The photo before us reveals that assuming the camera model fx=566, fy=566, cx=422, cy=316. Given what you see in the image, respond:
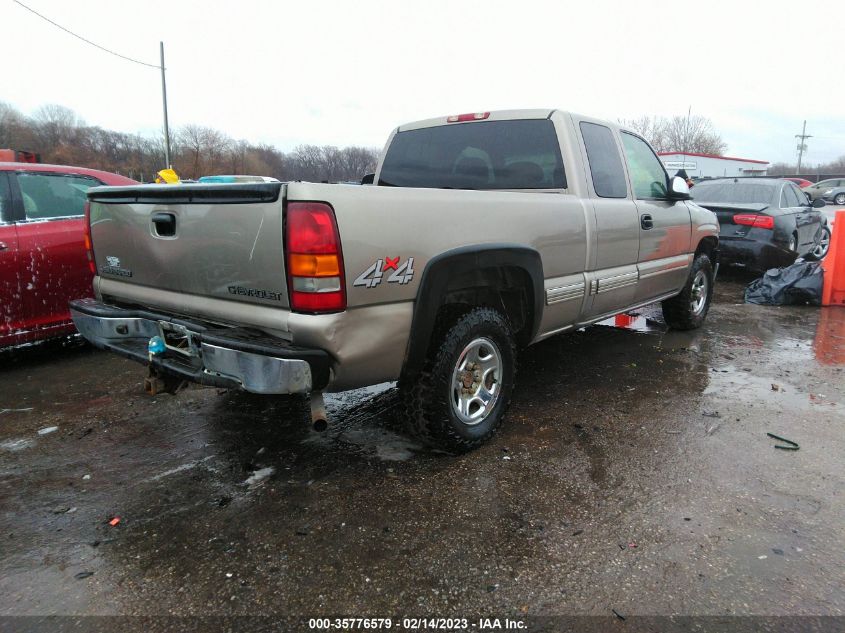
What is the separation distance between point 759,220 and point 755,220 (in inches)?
2.0

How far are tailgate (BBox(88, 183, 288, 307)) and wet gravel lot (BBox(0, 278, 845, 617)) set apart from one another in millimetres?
1014

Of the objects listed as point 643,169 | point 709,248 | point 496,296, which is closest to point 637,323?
point 709,248

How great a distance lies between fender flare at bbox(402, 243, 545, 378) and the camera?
2650 millimetres

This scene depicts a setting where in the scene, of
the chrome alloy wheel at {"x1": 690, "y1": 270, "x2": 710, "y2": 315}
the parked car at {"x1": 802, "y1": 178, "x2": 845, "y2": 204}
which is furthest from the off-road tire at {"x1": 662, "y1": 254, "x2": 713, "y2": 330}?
the parked car at {"x1": 802, "y1": 178, "x2": 845, "y2": 204}

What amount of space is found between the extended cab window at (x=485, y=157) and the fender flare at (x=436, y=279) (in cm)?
102

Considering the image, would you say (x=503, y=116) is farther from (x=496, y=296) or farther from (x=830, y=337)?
→ (x=830, y=337)

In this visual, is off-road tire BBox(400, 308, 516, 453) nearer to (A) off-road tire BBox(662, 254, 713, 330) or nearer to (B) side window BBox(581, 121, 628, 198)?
(B) side window BBox(581, 121, 628, 198)

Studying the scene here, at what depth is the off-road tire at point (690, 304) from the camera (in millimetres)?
5694

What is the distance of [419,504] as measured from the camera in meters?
2.68

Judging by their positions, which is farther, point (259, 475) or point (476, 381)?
point (476, 381)

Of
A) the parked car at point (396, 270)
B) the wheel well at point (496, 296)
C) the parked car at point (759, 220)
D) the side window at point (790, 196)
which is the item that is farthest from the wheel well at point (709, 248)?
the side window at point (790, 196)

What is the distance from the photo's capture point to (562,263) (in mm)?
3564

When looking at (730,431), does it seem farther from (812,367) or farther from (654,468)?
(812,367)

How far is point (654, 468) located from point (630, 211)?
2.07m
